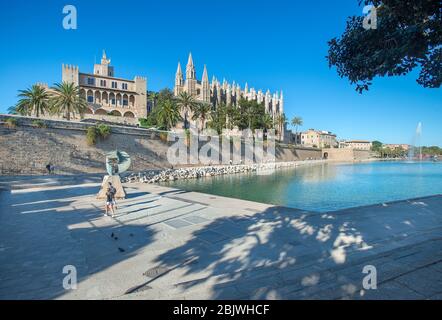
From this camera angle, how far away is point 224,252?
5793 mm

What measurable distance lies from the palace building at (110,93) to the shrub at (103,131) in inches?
1101

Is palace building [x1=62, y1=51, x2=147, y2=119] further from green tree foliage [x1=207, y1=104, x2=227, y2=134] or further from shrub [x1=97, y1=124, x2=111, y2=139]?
shrub [x1=97, y1=124, x2=111, y2=139]

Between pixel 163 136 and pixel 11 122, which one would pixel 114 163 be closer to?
pixel 11 122

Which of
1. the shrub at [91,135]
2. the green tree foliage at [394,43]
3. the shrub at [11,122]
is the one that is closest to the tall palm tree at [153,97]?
the shrub at [91,135]

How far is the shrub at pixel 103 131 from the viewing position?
106ft

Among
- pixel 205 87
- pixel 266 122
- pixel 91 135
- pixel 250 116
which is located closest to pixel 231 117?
pixel 250 116

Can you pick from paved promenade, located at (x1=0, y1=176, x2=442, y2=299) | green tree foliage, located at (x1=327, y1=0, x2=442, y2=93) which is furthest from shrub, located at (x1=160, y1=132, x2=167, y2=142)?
green tree foliage, located at (x1=327, y1=0, x2=442, y2=93)

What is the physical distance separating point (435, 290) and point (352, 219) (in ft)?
15.9

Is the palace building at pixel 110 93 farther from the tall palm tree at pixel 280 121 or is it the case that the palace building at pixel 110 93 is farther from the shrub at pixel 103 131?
the tall palm tree at pixel 280 121

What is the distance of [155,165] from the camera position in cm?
3844

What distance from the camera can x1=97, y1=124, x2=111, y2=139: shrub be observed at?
32.2 m

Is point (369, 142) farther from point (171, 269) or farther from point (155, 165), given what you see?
point (171, 269)
